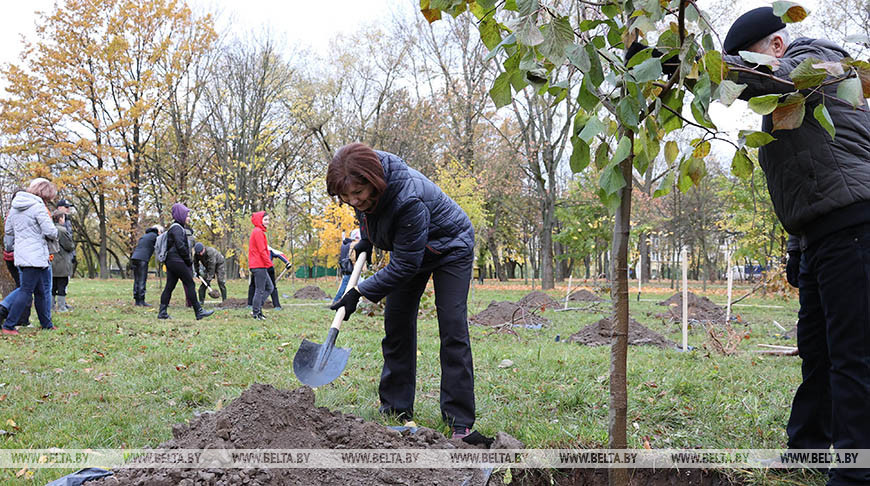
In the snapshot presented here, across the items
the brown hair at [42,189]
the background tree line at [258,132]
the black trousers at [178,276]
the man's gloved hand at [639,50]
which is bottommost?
the black trousers at [178,276]

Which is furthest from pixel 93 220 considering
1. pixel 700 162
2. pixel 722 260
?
pixel 722 260

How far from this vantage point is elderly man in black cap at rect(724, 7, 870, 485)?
6.50 ft

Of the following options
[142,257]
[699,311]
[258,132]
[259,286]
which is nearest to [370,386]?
[259,286]

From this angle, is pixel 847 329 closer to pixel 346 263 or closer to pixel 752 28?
pixel 752 28

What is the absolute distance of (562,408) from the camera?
368 centimetres

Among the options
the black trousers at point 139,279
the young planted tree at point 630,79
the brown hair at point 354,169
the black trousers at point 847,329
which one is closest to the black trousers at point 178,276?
the black trousers at point 139,279

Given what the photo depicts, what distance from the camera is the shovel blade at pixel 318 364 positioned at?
3046 mm

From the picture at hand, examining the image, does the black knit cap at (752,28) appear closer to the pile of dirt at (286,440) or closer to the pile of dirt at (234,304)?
the pile of dirt at (286,440)

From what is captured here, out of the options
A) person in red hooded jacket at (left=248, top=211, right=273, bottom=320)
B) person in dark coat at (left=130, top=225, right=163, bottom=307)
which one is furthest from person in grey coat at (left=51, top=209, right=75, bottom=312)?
person in red hooded jacket at (left=248, top=211, right=273, bottom=320)

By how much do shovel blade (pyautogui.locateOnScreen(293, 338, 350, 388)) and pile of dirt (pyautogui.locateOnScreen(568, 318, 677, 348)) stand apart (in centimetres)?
443

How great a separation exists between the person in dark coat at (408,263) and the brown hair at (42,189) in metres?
5.61

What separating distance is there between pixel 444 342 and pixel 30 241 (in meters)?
6.01

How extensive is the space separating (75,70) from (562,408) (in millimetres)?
25214

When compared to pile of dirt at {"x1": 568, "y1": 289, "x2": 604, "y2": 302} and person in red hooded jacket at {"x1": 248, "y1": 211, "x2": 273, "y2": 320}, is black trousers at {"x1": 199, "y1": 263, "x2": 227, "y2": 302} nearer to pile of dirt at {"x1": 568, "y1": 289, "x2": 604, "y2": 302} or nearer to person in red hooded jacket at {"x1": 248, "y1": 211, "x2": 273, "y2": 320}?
person in red hooded jacket at {"x1": 248, "y1": 211, "x2": 273, "y2": 320}
